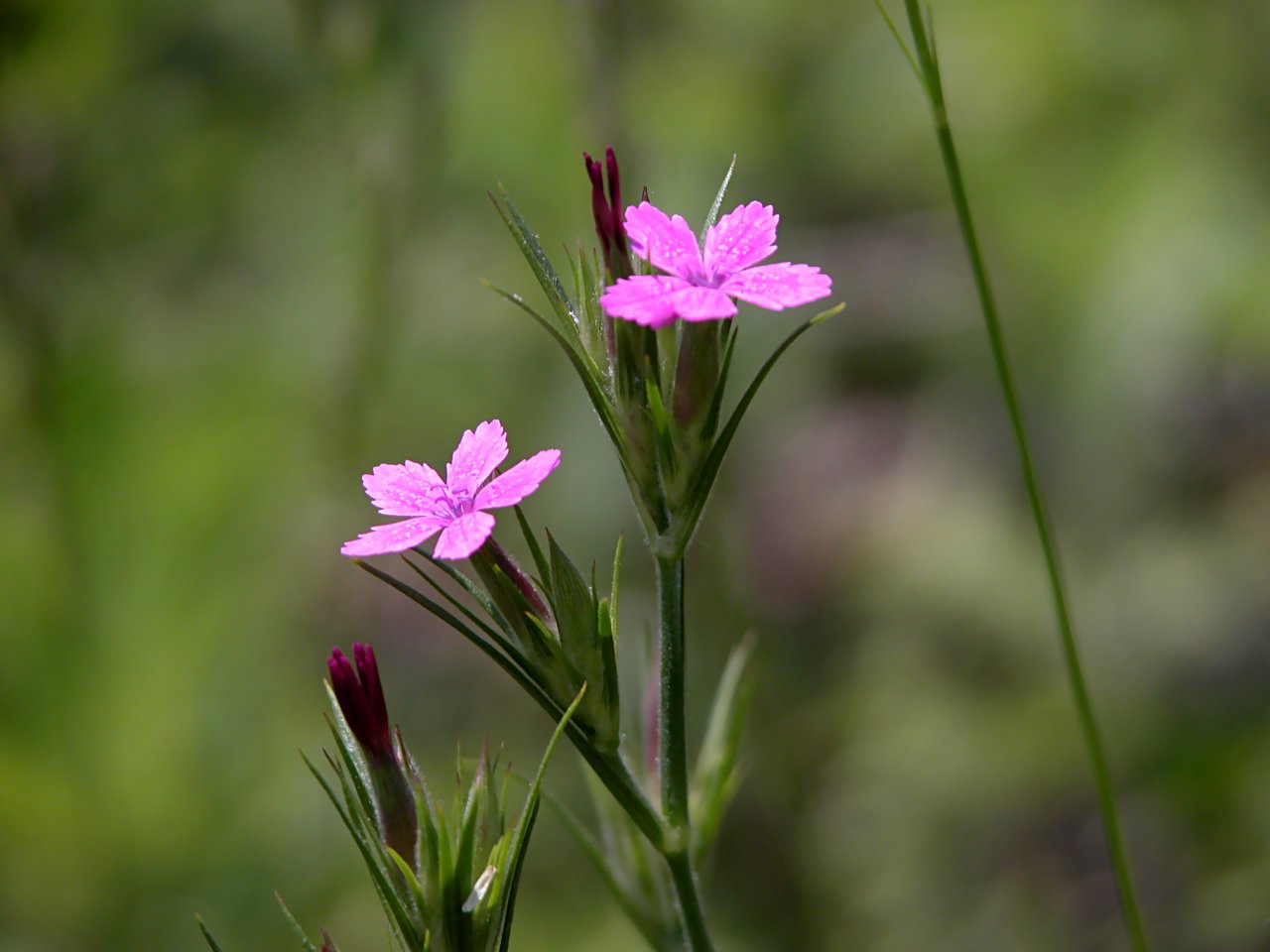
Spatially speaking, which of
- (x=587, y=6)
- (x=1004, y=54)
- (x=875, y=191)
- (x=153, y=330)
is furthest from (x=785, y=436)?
(x=153, y=330)

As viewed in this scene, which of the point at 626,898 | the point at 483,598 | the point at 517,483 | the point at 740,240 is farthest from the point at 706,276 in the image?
the point at 626,898

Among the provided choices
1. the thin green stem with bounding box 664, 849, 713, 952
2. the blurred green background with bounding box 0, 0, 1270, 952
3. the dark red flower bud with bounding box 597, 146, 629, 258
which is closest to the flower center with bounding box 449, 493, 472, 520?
the dark red flower bud with bounding box 597, 146, 629, 258

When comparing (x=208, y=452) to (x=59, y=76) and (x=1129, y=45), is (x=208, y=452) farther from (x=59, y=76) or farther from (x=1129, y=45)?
(x=1129, y=45)

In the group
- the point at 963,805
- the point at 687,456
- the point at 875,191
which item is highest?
the point at 875,191

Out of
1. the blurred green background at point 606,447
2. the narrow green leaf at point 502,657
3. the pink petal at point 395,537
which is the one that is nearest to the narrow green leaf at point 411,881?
the narrow green leaf at point 502,657

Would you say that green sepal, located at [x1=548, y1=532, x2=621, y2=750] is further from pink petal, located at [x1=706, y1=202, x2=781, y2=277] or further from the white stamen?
pink petal, located at [x1=706, y1=202, x2=781, y2=277]

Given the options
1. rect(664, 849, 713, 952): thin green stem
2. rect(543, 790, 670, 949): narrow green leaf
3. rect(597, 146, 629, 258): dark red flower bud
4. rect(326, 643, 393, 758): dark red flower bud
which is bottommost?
rect(543, 790, 670, 949): narrow green leaf
